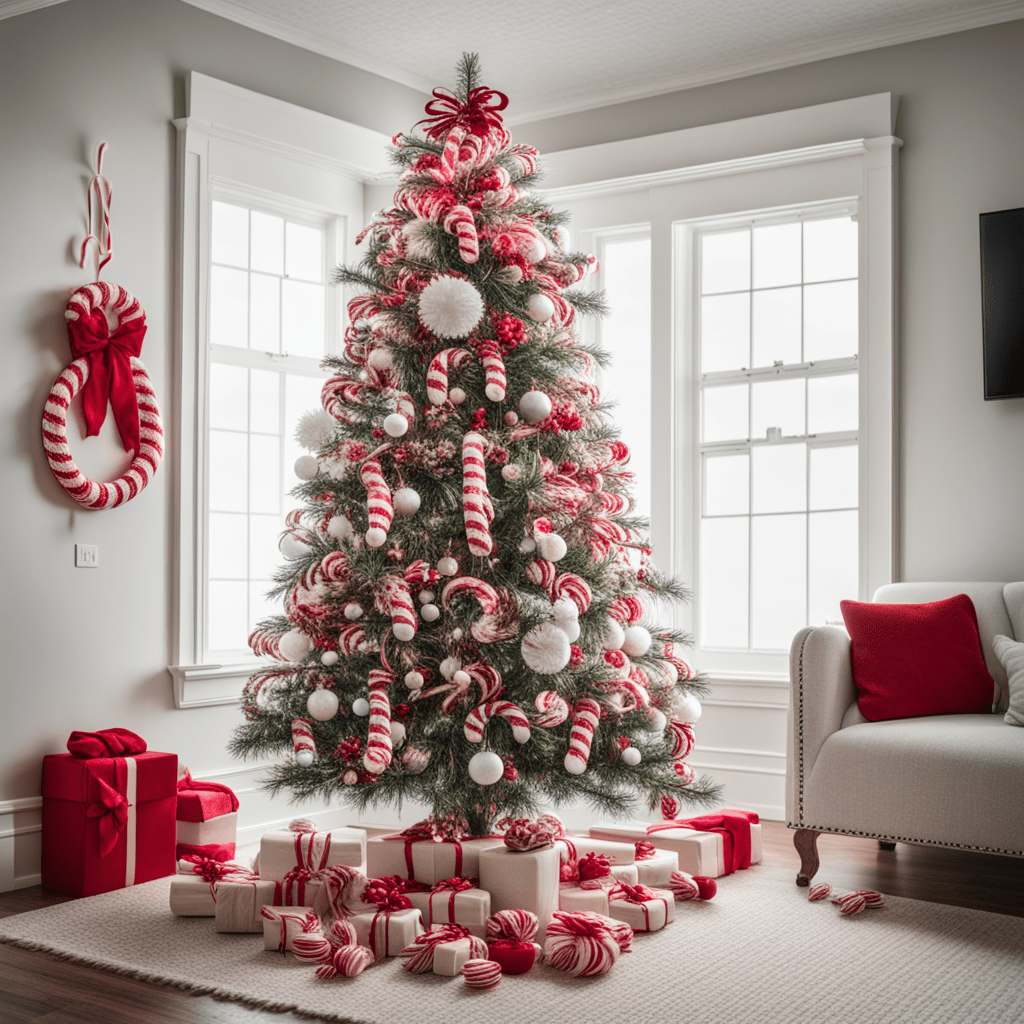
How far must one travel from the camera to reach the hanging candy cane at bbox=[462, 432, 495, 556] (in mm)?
2854

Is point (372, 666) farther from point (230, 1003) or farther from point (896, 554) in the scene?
point (896, 554)

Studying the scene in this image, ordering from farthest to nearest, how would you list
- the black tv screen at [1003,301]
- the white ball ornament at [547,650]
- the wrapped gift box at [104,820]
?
the black tv screen at [1003,301] < the wrapped gift box at [104,820] < the white ball ornament at [547,650]

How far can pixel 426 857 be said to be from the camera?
283 centimetres

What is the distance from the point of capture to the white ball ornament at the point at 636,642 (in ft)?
9.93

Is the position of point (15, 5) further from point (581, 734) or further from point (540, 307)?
point (581, 734)

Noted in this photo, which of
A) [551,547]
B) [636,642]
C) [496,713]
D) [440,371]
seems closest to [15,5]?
[440,371]

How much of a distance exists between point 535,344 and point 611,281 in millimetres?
1836

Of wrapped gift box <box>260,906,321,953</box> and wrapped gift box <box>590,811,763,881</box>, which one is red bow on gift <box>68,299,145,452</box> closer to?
wrapped gift box <box>260,906,321,953</box>

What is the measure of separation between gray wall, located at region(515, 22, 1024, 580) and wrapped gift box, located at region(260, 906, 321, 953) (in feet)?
8.14

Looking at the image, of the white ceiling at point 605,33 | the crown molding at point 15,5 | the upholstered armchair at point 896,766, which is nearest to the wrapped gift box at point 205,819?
the upholstered armchair at point 896,766

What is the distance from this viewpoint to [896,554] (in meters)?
4.07

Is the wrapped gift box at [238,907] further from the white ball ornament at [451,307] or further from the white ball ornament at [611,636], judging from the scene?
the white ball ornament at [451,307]

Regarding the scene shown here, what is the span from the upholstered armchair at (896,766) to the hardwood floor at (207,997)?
0.28m

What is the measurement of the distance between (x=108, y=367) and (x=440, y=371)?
52.2 inches
